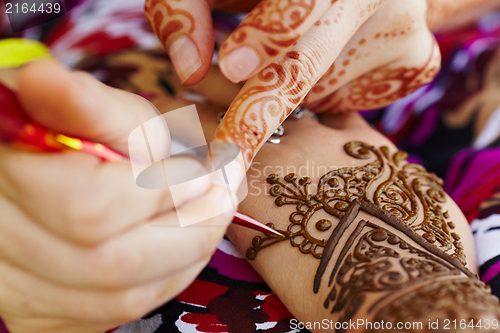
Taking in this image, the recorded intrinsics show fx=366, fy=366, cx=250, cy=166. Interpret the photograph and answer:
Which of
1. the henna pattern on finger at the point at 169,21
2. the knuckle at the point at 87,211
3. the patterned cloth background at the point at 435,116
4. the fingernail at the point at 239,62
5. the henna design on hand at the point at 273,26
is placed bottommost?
the patterned cloth background at the point at 435,116

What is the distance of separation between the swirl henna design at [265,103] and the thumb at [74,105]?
179mm

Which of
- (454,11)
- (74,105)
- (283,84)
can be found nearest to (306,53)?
(283,84)

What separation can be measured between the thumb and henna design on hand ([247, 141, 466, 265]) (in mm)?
347

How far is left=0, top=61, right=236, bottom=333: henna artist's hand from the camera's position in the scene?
0.38m

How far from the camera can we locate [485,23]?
1513 millimetres

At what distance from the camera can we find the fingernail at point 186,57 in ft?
2.25

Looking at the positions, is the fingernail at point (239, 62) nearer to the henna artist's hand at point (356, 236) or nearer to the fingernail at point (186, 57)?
the fingernail at point (186, 57)

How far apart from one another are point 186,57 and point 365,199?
17.0 inches

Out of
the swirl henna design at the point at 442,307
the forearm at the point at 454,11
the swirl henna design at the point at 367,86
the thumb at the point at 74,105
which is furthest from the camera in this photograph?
the forearm at the point at 454,11

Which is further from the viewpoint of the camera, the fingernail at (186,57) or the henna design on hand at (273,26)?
the fingernail at (186,57)

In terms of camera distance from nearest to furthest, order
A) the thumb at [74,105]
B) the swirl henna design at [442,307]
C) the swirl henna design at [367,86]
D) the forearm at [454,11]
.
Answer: the thumb at [74,105]
the swirl henna design at [442,307]
the swirl henna design at [367,86]
the forearm at [454,11]

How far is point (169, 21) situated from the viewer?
2.34 ft

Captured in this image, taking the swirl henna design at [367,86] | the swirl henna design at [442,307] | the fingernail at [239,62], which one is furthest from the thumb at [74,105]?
the swirl henna design at [367,86]

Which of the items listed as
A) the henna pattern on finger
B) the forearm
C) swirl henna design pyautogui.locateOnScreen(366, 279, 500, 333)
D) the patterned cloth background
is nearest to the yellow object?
the patterned cloth background
